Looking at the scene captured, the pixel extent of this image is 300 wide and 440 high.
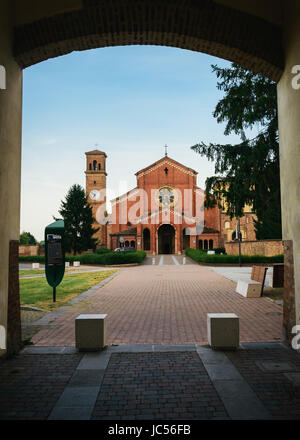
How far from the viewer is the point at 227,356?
5.66 m

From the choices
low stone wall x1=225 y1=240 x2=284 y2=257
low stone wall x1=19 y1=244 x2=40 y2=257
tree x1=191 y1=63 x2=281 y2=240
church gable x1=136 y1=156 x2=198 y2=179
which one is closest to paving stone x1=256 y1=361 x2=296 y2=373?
tree x1=191 y1=63 x2=281 y2=240

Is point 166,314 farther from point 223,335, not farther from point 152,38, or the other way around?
point 152,38

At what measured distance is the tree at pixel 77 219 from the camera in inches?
1765

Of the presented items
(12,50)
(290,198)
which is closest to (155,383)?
→ (290,198)

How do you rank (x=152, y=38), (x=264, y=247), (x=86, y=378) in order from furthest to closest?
(x=264, y=247)
(x=152, y=38)
(x=86, y=378)

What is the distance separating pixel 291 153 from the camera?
582 cm

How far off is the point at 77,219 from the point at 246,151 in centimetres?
3700

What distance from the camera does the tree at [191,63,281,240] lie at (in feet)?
35.4

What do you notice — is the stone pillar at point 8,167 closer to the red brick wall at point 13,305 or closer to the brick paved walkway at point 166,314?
the red brick wall at point 13,305

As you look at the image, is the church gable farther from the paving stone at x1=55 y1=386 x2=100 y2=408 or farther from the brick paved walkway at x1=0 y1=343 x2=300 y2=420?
the paving stone at x1=55 y1=386 x2=100 y2=408

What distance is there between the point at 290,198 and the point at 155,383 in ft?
12.9

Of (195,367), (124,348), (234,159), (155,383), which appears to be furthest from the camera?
(234,159)

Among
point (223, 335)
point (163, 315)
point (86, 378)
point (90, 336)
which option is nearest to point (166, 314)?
point (163, 315)
